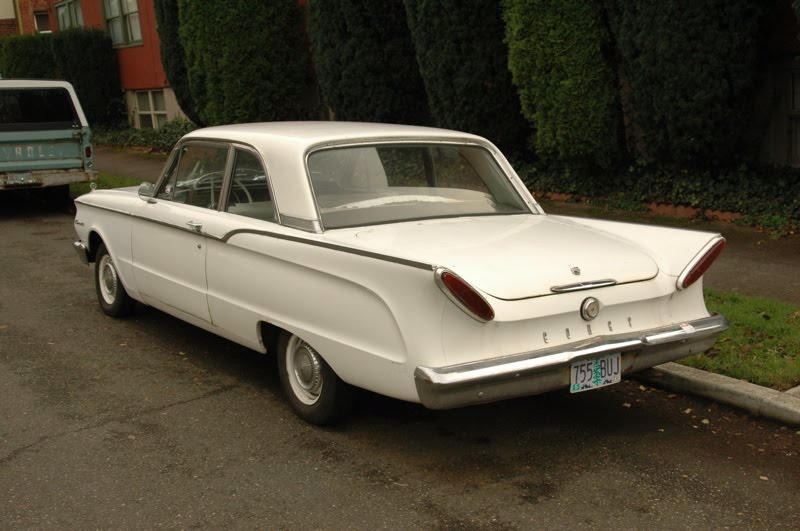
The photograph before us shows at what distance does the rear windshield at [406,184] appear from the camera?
5.39 m

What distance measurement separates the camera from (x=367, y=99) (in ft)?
46.5

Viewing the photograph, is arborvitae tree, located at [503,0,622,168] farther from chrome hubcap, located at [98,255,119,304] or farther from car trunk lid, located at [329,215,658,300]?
car trunk lid, located at [329,215,658,300]

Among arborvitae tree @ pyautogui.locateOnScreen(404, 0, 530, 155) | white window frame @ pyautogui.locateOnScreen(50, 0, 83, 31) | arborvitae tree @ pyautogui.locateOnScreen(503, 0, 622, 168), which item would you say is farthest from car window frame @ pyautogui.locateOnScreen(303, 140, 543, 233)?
white window frame @ pyautogui.locateOnScreen(50, 0, 83, 31)

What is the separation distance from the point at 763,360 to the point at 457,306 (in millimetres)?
2399

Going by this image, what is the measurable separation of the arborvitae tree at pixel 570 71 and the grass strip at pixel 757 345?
4.28 metres

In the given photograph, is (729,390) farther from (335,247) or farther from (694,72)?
(694,72)

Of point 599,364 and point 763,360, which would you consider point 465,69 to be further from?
point 599,364

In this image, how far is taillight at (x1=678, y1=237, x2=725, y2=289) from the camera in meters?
4.95

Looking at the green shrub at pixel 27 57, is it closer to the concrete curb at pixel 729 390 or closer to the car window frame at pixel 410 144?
the car window frame at pixel 410 144

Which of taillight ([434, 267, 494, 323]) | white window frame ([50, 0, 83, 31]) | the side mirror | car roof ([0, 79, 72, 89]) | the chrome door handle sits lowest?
taillight ([434, 267, 494, 323])

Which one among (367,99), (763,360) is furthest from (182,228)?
(367,99)

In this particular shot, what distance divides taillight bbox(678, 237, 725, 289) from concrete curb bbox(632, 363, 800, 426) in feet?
2.51

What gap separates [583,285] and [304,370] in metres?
1.61

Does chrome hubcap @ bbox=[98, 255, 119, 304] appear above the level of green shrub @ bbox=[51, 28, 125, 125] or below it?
below
